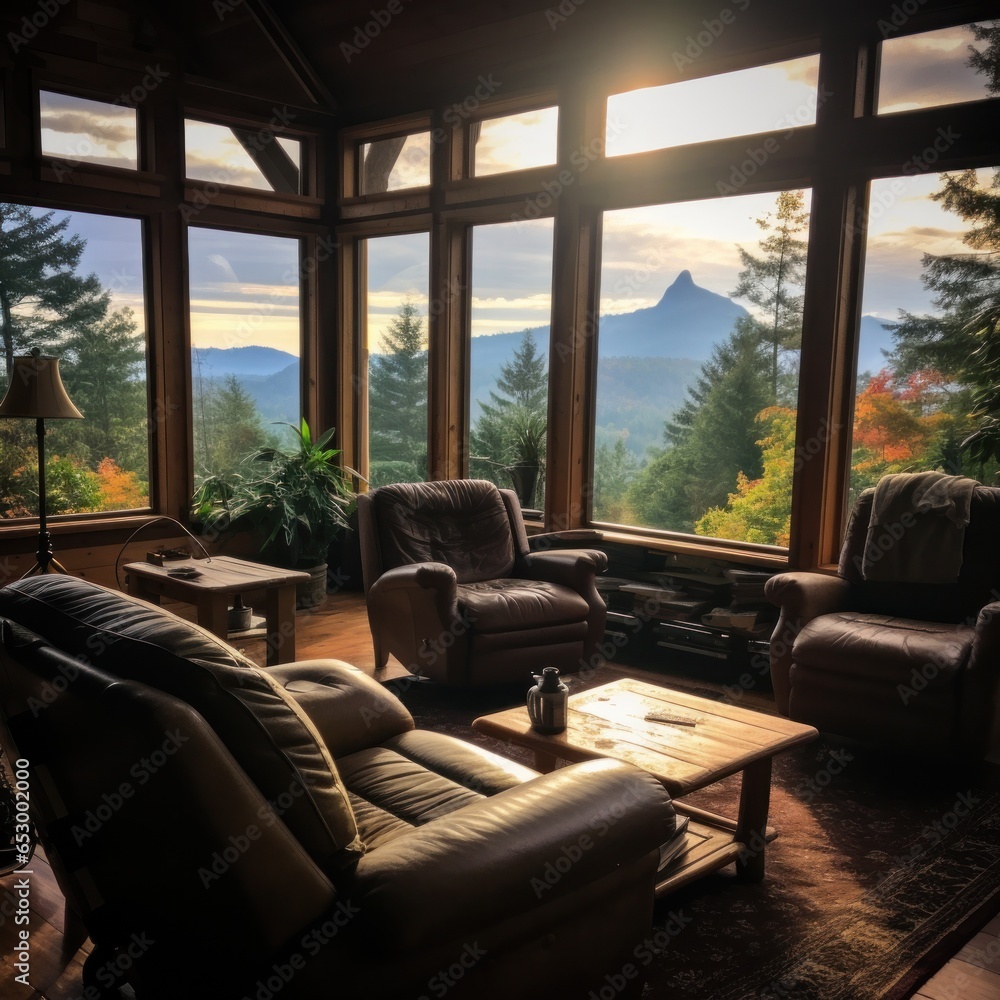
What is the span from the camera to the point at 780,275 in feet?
15.6

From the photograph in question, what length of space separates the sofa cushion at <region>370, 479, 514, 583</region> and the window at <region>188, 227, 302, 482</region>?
2.03m

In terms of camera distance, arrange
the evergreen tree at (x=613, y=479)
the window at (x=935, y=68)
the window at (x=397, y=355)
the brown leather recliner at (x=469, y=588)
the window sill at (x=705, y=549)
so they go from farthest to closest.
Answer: the window at (x=397, y=355), the evergreen tree at (x=613, y=479), the window sill at (x=705, y=549), the brown leather recliner at (x=469, y=588), the window at (x=935, y=68)

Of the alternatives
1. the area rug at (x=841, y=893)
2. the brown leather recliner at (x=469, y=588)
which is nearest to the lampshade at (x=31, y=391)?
the brown leather recliner at (x=469, y=588)

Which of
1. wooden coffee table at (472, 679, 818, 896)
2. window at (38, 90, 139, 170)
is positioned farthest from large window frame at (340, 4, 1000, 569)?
wooden coffee table at (472, 679, 818, 896)

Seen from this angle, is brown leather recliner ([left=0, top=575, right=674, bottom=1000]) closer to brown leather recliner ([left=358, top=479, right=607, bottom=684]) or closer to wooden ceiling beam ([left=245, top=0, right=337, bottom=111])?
brown leather recliner ([left=358, top=479, right=607, bottom=684])

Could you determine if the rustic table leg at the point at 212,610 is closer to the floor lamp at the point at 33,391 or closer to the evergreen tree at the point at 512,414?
the floor lamp at the point at 33,391

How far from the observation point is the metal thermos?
106 inches

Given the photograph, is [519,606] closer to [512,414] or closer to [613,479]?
[613,479]

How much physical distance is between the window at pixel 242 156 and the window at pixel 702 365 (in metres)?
2.38

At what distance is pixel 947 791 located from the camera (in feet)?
11.1

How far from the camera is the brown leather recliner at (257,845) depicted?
142cm

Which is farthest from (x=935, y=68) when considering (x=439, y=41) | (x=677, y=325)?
(x=439, y=41)

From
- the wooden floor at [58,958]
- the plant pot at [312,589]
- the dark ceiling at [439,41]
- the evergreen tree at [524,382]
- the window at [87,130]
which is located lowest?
the wooden floor at [58,958]

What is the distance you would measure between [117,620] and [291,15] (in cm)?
544
